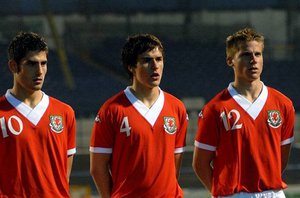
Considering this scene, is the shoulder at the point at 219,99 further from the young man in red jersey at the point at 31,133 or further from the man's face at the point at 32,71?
the man's face at the point at 32,71

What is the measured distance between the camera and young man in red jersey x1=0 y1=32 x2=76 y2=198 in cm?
586

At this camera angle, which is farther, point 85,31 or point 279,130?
point 85,31

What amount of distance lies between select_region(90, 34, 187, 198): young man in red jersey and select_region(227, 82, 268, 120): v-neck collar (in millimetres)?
513

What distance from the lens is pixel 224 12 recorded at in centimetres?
2602

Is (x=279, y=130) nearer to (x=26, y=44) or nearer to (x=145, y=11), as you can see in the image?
(x=26, y=44)

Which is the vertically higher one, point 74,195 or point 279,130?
point 279,130

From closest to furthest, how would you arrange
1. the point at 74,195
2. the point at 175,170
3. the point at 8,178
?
the point at 8,178 → the point at 175,170 → the point at 74,195

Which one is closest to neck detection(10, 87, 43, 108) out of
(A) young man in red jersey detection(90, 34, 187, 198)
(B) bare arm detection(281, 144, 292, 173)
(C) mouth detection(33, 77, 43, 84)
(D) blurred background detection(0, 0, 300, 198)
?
(C) mouth detection(33, 77, 43, 84)

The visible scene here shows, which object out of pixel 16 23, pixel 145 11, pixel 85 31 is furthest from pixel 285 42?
pixel 16 23

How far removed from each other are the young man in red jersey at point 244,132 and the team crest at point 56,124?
1.09m

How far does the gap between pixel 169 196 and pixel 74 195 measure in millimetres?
9690

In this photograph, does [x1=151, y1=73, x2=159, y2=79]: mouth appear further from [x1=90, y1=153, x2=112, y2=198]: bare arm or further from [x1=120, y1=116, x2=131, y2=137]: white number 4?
[x1=90, y1=153, x2=112, y2=198]: bare arm

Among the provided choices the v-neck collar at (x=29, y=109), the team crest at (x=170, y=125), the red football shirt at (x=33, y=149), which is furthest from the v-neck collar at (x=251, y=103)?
the v-neck collar at (x=29, y=109)

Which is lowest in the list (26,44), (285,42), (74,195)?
(74,195)
